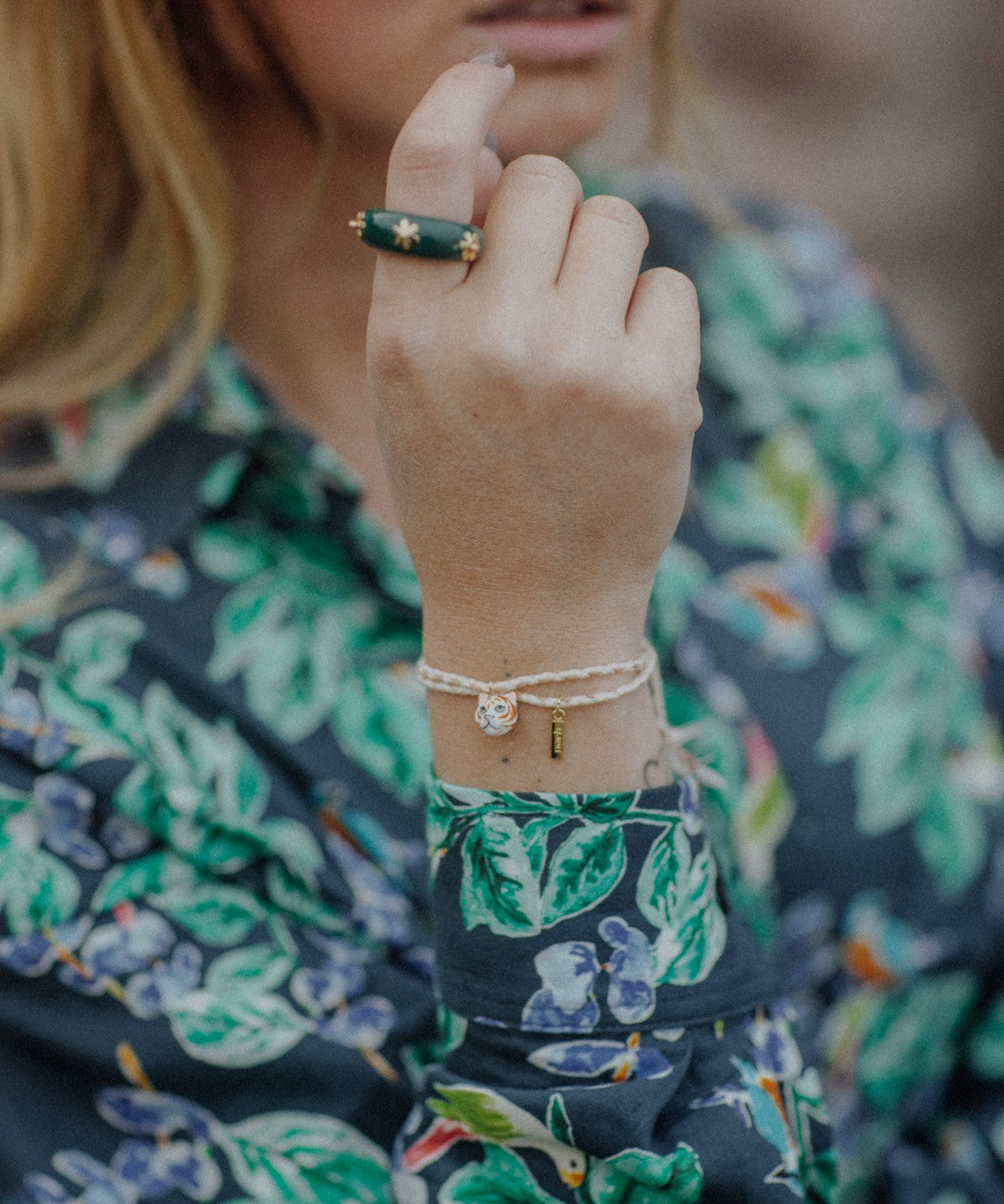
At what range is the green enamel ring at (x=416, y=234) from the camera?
24.0 inches

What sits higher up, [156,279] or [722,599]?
[156,279]

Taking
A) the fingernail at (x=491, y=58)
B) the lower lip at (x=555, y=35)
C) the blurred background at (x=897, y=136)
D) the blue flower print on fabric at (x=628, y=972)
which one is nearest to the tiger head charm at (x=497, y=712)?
the blue flower print on fabric at (x=628, y=972)

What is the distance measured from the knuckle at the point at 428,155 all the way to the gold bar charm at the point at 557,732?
29 centimetres

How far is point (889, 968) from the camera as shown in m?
1.06

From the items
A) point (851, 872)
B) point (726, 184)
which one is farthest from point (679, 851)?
point (726, 184)

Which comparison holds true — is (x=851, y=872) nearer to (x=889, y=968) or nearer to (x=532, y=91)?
(x=889, y=968)

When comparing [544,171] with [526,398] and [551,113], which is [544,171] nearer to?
[526,398]

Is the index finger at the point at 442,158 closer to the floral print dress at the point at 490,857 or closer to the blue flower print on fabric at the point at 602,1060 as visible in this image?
the floral print dress at the point at 490,857

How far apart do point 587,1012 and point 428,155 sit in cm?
48

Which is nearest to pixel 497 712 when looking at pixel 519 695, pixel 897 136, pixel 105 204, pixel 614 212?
pixel 519 695

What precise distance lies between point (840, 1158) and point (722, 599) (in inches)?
19.7

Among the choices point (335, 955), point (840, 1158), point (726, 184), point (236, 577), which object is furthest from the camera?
point (726, 184)

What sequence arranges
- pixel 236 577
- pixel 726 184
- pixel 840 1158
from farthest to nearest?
pixel 726 184, pixel 840 1158, pixel 236 577

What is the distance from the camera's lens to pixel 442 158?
1.99 feet
